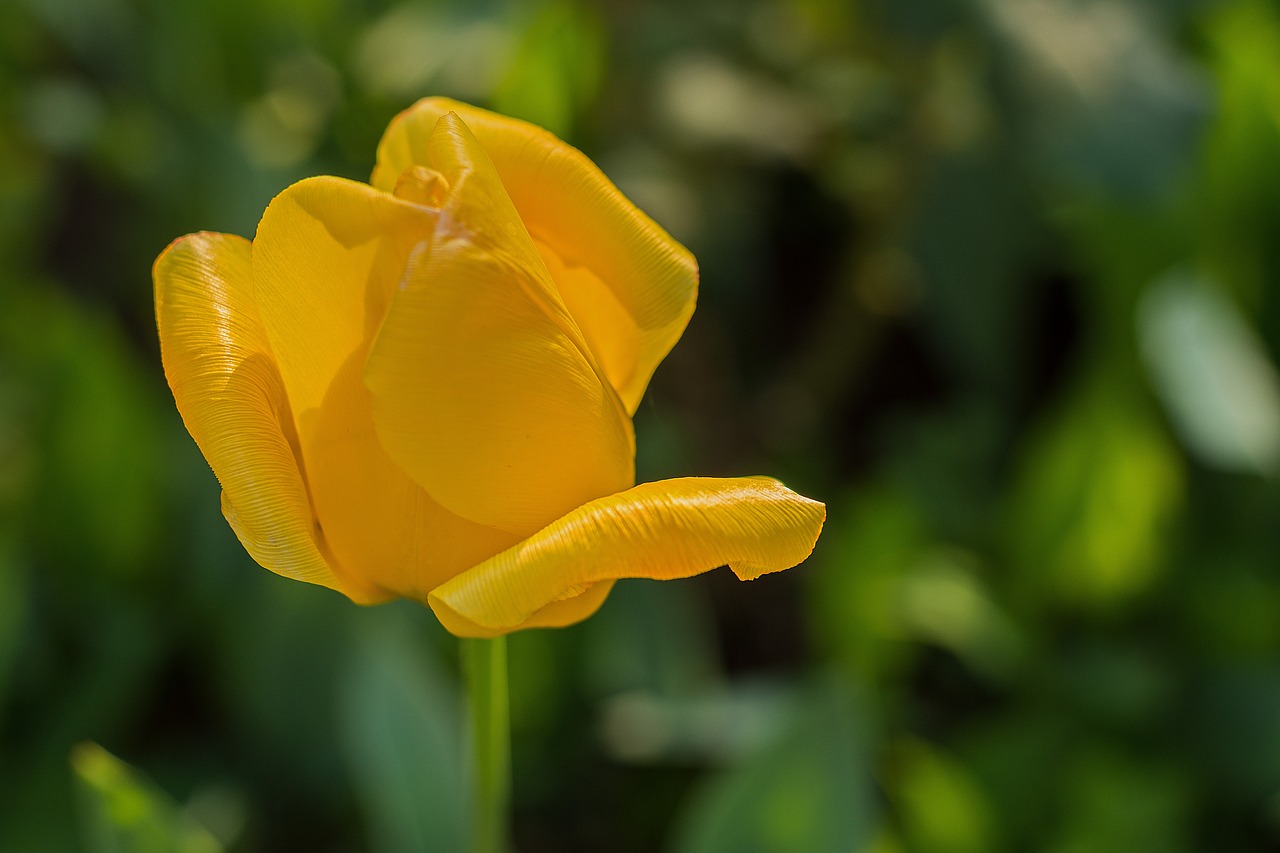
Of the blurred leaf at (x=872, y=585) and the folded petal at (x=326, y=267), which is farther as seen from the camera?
the blurred leaf at (x=872, y=585)

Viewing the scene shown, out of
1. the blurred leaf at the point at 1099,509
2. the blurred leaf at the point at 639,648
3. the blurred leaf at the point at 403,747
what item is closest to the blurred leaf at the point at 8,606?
the blurred leaf at the point at 403,747

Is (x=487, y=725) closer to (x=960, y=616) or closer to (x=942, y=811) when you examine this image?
(x=942, y=811)

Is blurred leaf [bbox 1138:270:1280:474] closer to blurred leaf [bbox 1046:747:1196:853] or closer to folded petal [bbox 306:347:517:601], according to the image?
blurred leaf [bbox 1046:747:1196:853]

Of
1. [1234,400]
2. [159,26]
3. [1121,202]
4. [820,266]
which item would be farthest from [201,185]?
[1234,400]

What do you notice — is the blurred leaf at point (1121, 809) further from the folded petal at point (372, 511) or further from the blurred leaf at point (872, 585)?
the folded petal at point (372, 511)

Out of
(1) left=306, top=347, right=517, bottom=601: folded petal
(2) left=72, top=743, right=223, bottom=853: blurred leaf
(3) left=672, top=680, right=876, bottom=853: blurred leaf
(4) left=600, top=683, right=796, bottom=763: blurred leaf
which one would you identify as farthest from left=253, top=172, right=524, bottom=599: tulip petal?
(4) left=600, top=683, right=796, bottom=763: blurred leaf

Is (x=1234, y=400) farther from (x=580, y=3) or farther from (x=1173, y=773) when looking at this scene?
(x=580, y=3)
